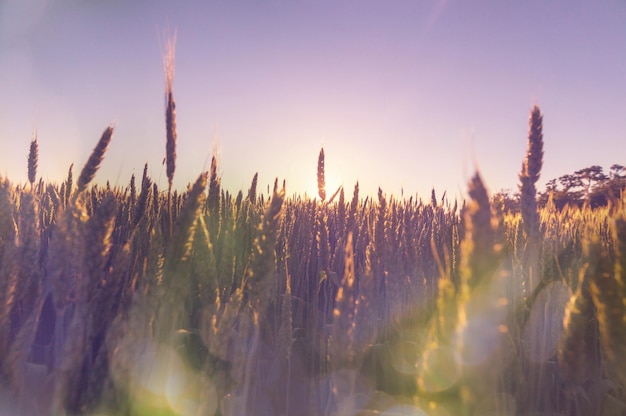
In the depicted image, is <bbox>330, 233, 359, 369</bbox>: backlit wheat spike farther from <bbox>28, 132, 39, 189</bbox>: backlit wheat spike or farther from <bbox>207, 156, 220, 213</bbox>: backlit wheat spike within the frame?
<bbox>28, 132, 39, 189</bbox>: backlit wheat spike

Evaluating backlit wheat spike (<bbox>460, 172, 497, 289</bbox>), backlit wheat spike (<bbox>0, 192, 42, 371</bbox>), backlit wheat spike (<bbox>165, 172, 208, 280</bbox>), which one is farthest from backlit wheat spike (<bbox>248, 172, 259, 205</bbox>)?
backlit wheat spike (<bbox>460, 172, 497, 289</bbox>)

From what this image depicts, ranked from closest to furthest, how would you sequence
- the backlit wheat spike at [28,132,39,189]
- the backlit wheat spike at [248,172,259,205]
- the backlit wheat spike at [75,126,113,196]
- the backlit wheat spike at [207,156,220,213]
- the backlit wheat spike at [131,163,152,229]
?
the backlit wheat spike at [75,126,113,196] → the backlit wheat spike at [131,163,152,229] → the backlit wheat spike at [207,156,220,213] → the backlit wheat spike at [248,172,259,205] → the backlit wheat spike at [28,132,39,189]

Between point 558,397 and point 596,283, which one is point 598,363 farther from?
point 596,283

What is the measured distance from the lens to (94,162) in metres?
1.81

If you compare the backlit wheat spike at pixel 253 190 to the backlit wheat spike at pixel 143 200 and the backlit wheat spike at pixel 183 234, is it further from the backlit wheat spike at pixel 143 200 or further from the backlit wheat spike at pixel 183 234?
the backlit wheat spike at pixel 183 234

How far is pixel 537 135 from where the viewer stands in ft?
6.07

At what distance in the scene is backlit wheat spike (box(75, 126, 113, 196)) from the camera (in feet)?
5.68

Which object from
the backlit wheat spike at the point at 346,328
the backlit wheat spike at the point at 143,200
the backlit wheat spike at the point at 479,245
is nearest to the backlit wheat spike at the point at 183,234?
the backlit wheat spike at the point at 346,328

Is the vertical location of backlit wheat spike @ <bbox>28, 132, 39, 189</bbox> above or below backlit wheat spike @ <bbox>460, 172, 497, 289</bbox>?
above

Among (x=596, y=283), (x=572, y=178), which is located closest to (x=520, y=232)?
(x=596, y=283)

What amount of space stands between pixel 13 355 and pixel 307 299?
1.57 meters

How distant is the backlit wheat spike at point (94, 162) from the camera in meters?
1.73

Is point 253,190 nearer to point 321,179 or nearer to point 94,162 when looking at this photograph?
point 321,179

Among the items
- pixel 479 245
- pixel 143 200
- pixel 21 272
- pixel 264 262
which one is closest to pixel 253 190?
pixel 143 200
